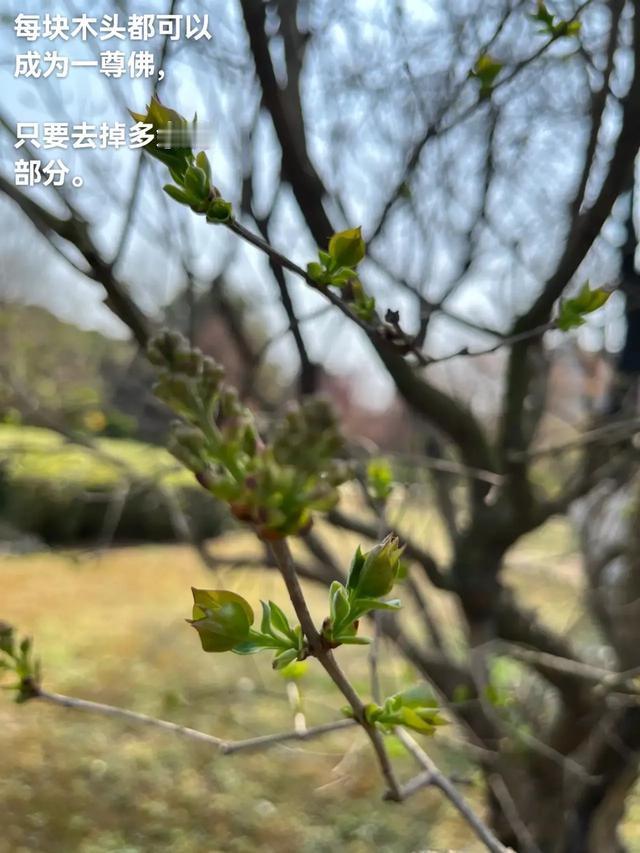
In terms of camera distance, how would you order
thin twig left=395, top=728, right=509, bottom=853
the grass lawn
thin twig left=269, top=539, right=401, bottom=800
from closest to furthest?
thin twig left=269, top=539, right=401, bottom=800
thin twig left=395, top=728, right=509, bottom=853
the grass lawn

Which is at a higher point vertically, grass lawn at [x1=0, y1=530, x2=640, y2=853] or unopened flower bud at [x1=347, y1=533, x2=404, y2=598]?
unopened flower bud at [x1=347, y1=533, x2=404, y2=598]

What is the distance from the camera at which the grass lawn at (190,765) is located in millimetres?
1494

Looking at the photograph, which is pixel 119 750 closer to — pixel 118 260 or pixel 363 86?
pixel 118 260

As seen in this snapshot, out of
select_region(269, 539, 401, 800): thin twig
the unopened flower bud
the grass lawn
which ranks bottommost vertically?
the grass lawn

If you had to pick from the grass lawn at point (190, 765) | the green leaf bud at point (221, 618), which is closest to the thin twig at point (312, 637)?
the green leaf bud at point (221, 618)

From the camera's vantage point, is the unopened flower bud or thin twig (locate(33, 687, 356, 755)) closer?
the unopened flower bud

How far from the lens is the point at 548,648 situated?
1236 mm

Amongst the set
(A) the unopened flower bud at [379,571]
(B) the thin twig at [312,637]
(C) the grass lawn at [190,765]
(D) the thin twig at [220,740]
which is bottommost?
(C) the grass lawn at [190,765]

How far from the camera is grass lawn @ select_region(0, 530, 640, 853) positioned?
1494 mm

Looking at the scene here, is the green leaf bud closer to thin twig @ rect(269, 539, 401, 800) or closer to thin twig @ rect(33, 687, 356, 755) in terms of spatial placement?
thin twig @ rect(269, 539, 401, 800)

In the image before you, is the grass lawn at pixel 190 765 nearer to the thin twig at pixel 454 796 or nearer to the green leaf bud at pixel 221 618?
the thin twig at pixel 454 796

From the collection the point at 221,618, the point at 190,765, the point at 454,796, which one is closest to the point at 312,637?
the point at 221,618

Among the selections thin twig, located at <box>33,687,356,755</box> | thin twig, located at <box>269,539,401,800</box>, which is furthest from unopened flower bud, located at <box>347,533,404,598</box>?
thin twig, located at <box>33,687,356,755</box>

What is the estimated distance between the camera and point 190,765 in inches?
73.4
